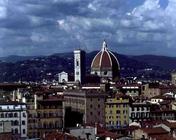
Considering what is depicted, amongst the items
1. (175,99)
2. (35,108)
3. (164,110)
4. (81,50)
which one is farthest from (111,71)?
(35,108)

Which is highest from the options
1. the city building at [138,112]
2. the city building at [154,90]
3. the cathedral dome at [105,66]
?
the cathedral dome at [105,66]

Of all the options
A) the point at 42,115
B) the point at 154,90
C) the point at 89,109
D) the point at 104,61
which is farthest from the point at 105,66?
the point at 42,115

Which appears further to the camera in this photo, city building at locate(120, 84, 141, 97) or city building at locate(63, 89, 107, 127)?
city building at locate(120, 84, 141, 97)

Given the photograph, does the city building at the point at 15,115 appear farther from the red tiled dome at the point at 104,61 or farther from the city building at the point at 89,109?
the red tiled dome at the point at 104,61

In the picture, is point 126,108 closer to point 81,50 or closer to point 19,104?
point 19,104

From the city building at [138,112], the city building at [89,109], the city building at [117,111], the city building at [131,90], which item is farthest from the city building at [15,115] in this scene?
the city building at [131,90]

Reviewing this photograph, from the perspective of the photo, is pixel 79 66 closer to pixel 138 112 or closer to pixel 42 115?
pixel 138 112

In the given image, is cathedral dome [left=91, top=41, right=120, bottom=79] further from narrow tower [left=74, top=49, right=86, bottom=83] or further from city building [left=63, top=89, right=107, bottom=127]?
city building [left=63, top=89, right=107, bottom=127]

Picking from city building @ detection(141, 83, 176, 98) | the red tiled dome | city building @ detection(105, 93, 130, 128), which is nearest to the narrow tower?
the red tiled dome
